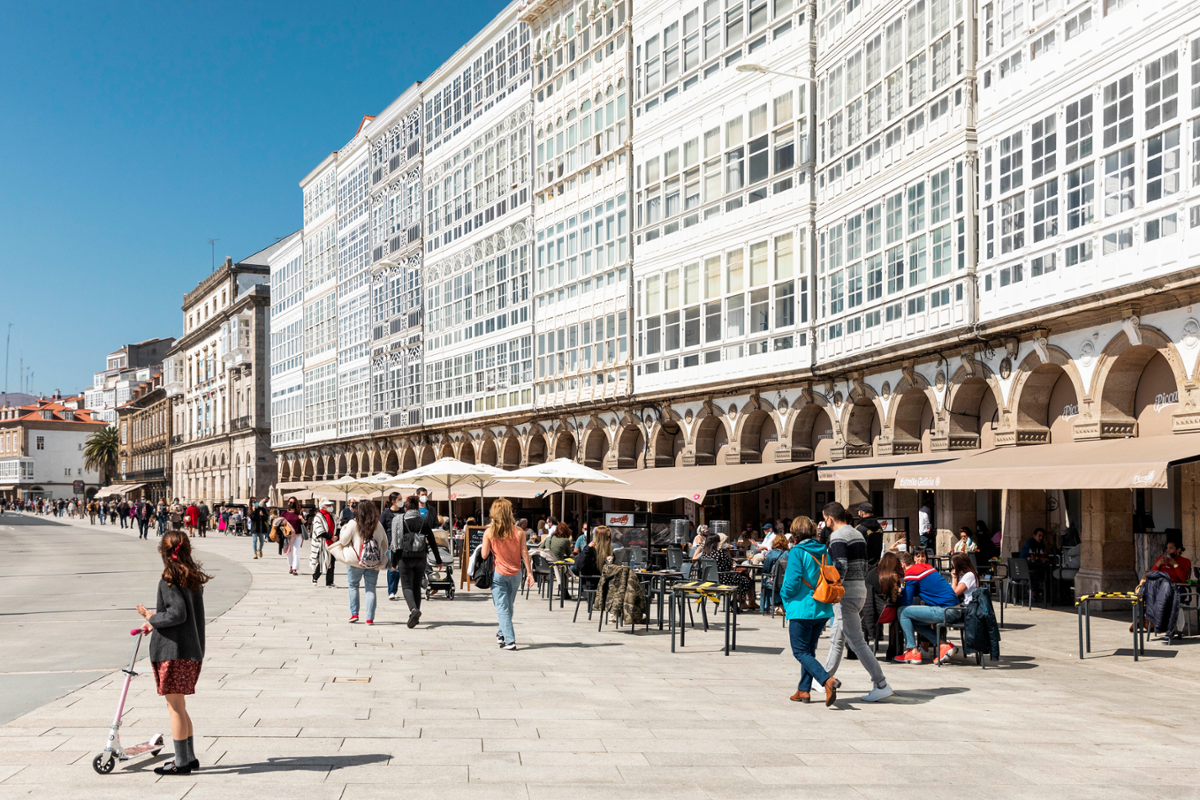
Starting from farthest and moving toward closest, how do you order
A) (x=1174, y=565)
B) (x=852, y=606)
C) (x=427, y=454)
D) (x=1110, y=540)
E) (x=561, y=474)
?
1. (x=427, y=454)
2. (x=561, y=474)
3. (x=1110, y=540)
4. (x=1174, y=565)
5. (x=852, y=606)

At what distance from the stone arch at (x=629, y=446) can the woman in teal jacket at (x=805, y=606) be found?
2643cm

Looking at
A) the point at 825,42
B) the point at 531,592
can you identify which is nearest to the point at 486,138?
the point at 825,42

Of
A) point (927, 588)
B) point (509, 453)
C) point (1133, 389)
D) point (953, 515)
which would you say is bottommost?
point (927, 588)

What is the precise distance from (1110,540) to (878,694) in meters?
11.1

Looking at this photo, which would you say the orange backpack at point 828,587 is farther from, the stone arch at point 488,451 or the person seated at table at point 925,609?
the stone arch at point 488,451

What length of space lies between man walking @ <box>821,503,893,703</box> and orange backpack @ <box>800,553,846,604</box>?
1.27 ft

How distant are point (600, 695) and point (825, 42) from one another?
805 inches

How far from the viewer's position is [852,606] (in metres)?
11.0

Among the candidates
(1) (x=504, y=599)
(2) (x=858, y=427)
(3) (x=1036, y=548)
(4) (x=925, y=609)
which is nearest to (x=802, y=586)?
Answer: (4) (x=925, y=609)

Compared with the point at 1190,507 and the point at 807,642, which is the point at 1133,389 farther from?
the point at 807,642

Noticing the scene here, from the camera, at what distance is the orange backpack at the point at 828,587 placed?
10.3m

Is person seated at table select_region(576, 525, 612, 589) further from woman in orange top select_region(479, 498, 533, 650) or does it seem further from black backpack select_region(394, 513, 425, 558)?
woman in orange top select_region(479, 498, 533, 650)

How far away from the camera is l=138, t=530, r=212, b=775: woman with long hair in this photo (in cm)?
747

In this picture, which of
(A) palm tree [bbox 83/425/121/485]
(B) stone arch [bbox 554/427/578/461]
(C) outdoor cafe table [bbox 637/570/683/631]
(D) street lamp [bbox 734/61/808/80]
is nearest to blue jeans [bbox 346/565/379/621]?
(C) outdoor cafe table [bbox 637/570/683/631]
